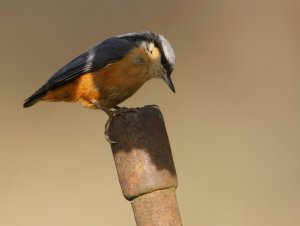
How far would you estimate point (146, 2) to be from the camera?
6.91 metres

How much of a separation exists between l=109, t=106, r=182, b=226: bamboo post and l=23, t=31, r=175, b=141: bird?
1132 millimetres

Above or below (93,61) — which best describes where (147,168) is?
below

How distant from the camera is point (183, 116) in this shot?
671 centimetres

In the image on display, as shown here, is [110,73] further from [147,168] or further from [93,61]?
[147,168]

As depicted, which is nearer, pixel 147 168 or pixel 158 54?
pixel 147 168

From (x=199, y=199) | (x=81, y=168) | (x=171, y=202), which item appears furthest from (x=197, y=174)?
(x=171, y=202)

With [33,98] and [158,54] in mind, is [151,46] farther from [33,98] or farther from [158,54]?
[33,98]

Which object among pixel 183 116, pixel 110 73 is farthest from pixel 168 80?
pixel 183 116

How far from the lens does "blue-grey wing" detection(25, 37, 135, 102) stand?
442cm

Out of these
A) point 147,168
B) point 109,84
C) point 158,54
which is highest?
point 158,54

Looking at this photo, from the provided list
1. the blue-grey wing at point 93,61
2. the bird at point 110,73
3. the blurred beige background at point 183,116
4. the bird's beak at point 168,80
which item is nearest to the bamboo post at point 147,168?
the bird at point 110,73

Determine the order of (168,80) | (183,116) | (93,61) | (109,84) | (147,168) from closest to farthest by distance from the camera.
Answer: (147,168), (109,84), (93,61), (168,80), (183,116)

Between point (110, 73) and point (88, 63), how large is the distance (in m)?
0.14

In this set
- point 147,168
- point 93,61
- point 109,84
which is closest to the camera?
point 147,168
